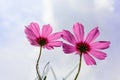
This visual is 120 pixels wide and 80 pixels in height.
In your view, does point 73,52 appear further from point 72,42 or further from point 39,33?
point 39,33

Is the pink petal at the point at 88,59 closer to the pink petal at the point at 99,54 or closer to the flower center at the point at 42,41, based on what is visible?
the pink petal at the point at 99,54

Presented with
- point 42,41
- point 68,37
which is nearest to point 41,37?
point 42,41

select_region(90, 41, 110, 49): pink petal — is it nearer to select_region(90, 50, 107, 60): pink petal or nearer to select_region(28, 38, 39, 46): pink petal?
select_region(90, 50, 107, 60): pink petal

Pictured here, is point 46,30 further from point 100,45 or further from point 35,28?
point 100,45

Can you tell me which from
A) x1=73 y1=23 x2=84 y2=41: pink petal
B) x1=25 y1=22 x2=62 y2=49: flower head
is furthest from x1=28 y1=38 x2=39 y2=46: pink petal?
x1=73 y1=23 x2=84 y2=41: pink petal

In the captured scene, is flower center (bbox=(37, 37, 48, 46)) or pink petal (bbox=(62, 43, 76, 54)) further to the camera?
flower center (bbox=(37, 37, 48, 46))

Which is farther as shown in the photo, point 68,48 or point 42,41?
point 42,41
